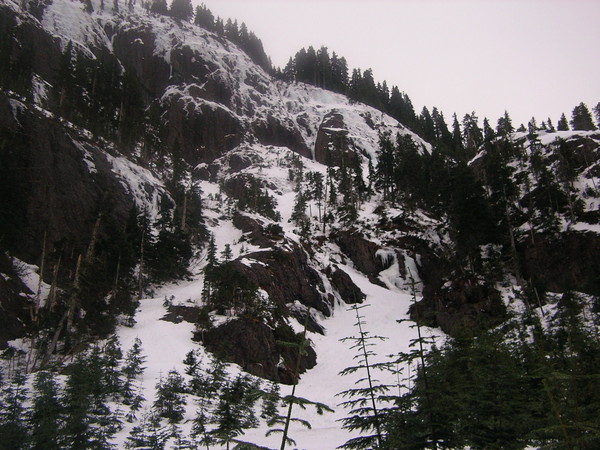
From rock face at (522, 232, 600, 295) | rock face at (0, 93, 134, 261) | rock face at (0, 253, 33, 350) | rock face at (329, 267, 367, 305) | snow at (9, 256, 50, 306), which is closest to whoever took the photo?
rock face at (0, 253, 33, 350)

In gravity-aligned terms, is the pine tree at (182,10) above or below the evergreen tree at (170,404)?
above

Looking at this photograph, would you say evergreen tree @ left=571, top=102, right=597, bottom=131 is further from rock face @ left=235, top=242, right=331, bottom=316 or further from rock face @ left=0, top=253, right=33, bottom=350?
rock face @ left=0, top=253, right=33, bottom=350

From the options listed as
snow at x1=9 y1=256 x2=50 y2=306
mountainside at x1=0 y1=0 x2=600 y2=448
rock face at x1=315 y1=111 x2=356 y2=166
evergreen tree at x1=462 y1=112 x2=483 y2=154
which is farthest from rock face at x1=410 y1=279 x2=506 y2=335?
evergreen tree at x1=462 y1=112 x2=483 y2=154

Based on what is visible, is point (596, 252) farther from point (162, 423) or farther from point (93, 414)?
point (93, 414)

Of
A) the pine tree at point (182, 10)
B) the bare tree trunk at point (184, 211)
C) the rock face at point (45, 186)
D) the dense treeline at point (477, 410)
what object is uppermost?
the pine tree at point (182, 10)

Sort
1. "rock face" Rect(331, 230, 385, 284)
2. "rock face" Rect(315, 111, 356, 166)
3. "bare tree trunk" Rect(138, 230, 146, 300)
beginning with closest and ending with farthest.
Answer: "bare tree trunk" Rect(138, 230, 146, 300), "rock face" Rect(331, 230, 385, 284), "rock face" Rect(315, 111, 356, 166)

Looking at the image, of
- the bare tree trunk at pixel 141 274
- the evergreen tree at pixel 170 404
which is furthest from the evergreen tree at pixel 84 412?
the bare tree trunk at pixel 141 274

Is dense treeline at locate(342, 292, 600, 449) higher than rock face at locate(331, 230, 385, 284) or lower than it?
lower

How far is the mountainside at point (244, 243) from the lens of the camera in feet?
93.4

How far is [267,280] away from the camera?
42.4 m

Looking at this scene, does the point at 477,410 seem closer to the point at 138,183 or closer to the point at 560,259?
the point at 560,259

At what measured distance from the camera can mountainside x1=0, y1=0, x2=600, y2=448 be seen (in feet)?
93.4

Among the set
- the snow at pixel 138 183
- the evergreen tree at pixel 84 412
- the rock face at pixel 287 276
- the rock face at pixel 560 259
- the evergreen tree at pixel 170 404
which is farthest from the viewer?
the snow at pixel 138 183

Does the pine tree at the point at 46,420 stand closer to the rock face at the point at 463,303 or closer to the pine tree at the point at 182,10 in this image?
the rock face at the point at 463,303
